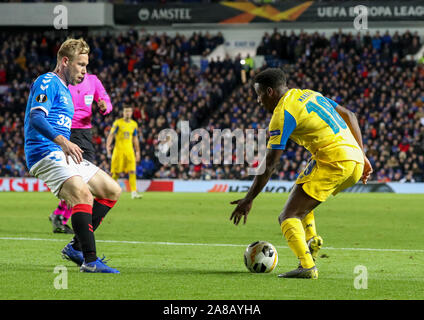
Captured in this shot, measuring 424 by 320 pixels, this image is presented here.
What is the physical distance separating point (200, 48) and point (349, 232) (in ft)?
88.0

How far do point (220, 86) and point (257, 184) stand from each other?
2873 cm

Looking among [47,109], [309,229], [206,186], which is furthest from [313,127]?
[206,186]

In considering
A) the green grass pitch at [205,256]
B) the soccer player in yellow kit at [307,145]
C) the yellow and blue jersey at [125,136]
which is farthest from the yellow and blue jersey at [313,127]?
the yellow and blue jersey at [125,136]

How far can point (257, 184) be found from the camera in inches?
259

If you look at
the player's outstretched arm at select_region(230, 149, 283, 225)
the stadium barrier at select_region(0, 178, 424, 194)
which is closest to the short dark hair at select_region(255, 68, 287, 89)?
the player's outstretched arm at select_region(230, 149, 283, 225)

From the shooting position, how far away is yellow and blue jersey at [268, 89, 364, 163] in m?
6.66

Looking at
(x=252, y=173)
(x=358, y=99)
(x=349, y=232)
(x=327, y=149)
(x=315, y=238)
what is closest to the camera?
(x=327, y=149)

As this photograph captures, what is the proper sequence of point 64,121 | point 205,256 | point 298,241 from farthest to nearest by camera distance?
1. point 205,256
2. point 64,121
3. point 298,241

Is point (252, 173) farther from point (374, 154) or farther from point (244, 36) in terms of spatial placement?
point (244, 36)

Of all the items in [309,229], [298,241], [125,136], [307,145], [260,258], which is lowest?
[125,136]

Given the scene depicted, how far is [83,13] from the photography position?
3994 cm

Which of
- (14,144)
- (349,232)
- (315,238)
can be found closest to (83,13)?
(14,144)

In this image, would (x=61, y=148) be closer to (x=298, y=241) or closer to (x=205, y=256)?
(x=298, y=241)

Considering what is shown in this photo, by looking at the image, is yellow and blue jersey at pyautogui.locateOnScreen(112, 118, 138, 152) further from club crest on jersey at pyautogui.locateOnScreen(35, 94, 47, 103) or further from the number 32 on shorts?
club crest on jersey at pyautogui.locateOnScreen(35, 94, 47, 103)
